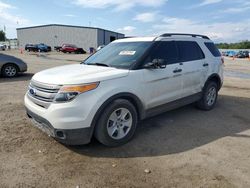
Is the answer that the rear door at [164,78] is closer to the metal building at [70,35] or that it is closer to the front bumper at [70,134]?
the front bumper at [70,134]

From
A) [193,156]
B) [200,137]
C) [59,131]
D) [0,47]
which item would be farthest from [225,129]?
[0,47]

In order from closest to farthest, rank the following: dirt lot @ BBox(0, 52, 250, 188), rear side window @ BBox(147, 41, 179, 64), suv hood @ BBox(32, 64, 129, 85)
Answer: dirt lot @ BBox(0, 52, 250, 188), suv hood @ BBox(32, 64, 129, 85), rear side window @ BBox(147, 41, 179, 64)

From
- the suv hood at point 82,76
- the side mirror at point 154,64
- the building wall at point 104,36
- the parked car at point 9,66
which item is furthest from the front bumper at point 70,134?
the building wall at point 104,36

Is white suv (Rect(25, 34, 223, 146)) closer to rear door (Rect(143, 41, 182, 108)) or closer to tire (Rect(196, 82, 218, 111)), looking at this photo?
rear door (Rect(143, 41, 182, 108))

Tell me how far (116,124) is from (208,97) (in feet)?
10.4

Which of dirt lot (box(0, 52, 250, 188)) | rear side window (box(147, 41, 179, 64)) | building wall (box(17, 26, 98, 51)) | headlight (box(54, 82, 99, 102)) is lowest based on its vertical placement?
dirt lot (box(0, 52, 250, 188))

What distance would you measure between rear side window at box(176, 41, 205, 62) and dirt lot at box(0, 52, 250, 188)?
1408 mm

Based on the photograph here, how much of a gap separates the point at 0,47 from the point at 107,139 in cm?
5438

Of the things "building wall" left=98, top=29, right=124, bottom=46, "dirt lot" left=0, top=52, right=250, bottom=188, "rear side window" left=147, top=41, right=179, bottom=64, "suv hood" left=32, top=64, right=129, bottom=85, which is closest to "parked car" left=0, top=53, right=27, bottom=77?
"dirt lot" left=0, top=52, right=250, bottom=188

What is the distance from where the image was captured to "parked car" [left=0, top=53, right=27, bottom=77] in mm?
10828

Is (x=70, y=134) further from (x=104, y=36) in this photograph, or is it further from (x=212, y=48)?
(x=104, y=36)

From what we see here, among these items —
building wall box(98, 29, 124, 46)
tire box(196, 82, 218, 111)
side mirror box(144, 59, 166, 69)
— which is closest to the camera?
side mirror box(144, 59, 166, 69)

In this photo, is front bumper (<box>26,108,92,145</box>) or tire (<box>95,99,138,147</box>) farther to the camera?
tire (<box>95,99,138,147</box>)

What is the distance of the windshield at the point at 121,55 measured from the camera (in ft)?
14.8
